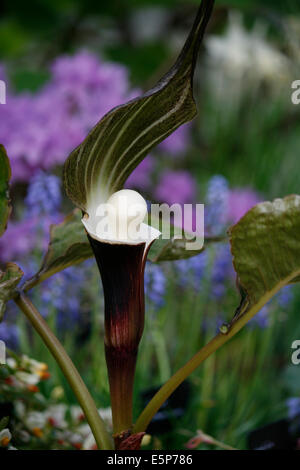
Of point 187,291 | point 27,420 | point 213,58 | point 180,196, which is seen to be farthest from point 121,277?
point 213,58

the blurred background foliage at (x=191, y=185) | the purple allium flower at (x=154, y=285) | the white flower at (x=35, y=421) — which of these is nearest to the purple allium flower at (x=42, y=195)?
the blurred background foliage at (x=191, y=185)

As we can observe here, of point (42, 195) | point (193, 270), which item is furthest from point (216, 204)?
point (42, 195)

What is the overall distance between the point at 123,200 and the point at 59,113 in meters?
0.49

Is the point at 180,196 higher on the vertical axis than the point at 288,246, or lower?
higher

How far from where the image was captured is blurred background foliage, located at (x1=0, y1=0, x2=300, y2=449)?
55 cm

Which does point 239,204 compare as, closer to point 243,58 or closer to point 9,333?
point 9,333

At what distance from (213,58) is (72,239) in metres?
1.06

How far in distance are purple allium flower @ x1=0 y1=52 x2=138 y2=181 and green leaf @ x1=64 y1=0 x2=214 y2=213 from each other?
0.41 meters

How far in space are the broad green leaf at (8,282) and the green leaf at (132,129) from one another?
1.7 inches

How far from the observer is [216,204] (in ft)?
2.02

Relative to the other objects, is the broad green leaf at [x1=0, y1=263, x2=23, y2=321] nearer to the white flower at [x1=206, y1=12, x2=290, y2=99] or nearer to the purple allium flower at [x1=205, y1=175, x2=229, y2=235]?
the purple allium flower at [x1=205, y1=175, x2=229, y2=235]

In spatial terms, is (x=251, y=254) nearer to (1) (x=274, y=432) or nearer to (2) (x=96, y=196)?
(2) (x=96, y=196)

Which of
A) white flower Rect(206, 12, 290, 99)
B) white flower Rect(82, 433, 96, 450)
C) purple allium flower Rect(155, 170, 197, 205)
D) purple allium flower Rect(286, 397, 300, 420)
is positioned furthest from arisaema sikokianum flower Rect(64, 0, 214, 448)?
white flower Rect(206, 12, 290, 99)

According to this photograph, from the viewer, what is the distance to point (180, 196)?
964 mm
